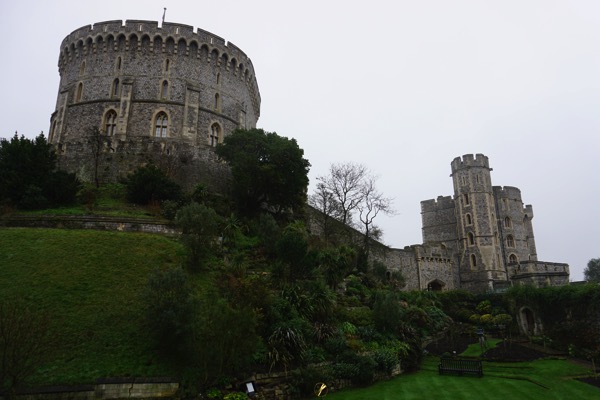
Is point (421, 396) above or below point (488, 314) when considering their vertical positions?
below

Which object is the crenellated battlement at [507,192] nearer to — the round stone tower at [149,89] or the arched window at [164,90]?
the round stone tower at [149,89]

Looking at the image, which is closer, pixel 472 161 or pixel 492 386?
pixel 492 386

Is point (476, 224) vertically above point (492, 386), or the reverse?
point (476, 224)

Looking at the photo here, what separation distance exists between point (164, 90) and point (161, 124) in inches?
129

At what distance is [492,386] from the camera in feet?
53.3

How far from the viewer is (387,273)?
4016cm

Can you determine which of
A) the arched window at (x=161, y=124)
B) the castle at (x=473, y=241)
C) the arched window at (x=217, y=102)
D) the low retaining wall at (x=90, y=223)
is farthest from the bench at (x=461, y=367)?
the arched window at (x=217, y=102)

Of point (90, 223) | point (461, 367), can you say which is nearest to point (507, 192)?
point (461, 367)

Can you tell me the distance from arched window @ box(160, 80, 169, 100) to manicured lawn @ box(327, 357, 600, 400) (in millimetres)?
28329

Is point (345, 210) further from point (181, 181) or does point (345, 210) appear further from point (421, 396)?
point (421, 396)

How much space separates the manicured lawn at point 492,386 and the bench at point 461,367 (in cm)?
38

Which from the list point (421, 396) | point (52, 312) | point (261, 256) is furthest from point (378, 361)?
point (52, 312)

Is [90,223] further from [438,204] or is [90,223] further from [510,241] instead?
[510,241]

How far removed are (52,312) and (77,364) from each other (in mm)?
2640
